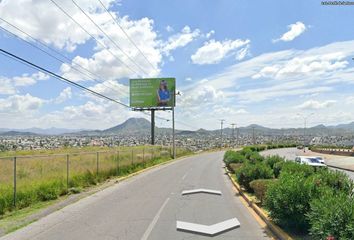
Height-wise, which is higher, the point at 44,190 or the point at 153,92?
the point at 153,92

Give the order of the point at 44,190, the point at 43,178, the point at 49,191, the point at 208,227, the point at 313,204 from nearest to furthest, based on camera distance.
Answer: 1. the point at 313,204
2. the point at 208,227
3. the point at 44,190
4. the point at 49,191
5. the point at 43,178

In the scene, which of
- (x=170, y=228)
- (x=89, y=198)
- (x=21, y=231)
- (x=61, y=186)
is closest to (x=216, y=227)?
(x=170, y=228)

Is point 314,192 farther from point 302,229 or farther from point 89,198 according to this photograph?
point 89,198

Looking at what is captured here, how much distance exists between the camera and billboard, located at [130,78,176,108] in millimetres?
65500

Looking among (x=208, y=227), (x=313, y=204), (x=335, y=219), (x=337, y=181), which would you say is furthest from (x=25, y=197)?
(x=335, y=219)

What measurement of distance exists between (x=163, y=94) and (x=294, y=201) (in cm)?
5703

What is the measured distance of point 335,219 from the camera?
268 inches

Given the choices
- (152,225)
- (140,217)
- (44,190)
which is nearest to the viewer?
(152,225)

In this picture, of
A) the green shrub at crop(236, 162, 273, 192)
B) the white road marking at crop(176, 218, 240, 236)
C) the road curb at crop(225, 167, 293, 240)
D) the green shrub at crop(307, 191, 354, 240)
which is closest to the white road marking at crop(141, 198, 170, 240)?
the white road marking at crop(176, 218, 240, 236)

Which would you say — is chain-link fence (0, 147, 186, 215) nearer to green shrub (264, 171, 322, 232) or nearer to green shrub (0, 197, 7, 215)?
green shrub (0, 197, 7, 215)

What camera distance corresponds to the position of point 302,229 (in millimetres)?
9453

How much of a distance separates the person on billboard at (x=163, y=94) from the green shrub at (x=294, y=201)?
184 ft

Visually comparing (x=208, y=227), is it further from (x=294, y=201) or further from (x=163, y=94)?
(x=163, y=94)

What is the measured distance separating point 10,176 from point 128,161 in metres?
17.0
